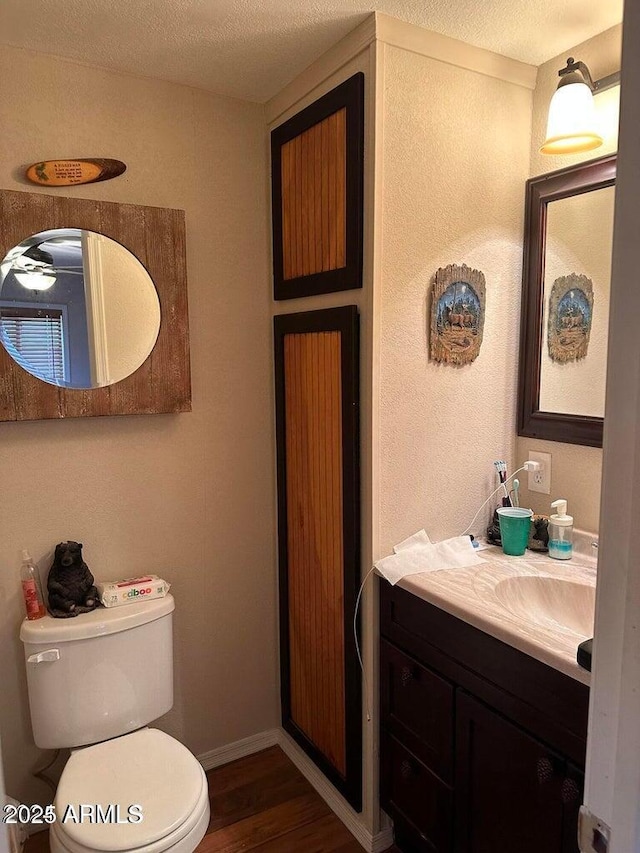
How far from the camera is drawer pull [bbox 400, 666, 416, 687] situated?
173 cm

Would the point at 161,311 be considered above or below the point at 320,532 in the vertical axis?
above

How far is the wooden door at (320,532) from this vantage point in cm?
188

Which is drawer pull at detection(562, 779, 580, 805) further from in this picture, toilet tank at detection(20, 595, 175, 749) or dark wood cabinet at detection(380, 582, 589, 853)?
toilet tank at detection(20, 595, 175, 749)

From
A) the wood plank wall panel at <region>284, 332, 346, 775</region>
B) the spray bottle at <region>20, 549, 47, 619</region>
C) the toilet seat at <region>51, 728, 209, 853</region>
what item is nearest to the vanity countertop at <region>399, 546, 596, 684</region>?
the wood plank wall panel at <region>284, 332, 346, 775</region>

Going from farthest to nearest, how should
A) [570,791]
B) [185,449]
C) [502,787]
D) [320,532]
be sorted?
[185,449] < [320,532] < [502,787] < [570,791]

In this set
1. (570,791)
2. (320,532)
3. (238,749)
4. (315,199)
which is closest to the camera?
(570,791)

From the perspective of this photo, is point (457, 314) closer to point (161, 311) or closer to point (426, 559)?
point (426, 559)

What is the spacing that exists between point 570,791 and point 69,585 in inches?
57.5

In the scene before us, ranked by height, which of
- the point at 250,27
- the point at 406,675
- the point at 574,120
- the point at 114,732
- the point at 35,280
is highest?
the point at 250,27

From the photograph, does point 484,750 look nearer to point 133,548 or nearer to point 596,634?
point 596,634

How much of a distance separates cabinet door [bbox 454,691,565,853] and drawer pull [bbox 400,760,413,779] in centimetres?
19

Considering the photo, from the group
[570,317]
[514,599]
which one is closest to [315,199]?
[570,317]

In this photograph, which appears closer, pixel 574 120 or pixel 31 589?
pixel 574 120

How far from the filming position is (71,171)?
6.12ft
